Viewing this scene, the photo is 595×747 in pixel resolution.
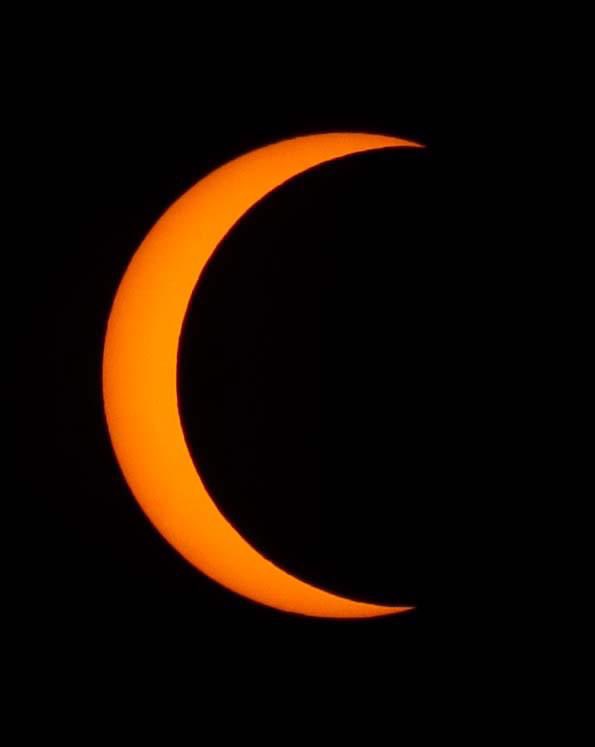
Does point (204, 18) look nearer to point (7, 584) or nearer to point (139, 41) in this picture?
point (139, 41)

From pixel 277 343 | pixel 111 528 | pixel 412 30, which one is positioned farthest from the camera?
pixel 412 30

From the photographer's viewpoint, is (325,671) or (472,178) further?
(325,671)

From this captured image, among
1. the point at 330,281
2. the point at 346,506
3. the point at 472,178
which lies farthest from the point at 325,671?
the point at 472,178
